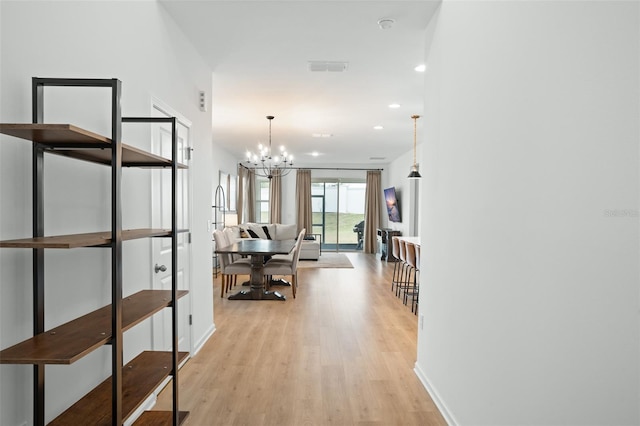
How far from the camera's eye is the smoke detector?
295 cm

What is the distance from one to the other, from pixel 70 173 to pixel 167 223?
124 centimetres

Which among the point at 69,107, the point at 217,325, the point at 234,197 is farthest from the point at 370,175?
the point at 69,107

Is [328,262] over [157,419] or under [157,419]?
under

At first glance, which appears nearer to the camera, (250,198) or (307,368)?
(307,368)

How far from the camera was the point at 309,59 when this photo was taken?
12.4 feet

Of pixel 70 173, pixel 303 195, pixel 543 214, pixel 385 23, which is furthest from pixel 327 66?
pixel 303 195

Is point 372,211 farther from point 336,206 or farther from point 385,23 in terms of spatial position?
point 385,23

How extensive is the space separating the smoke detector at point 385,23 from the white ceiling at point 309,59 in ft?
0.14

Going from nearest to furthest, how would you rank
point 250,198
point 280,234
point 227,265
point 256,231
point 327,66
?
point 327,66 → point 227,265 → point 256,231 → point 280,234 → point 250,198

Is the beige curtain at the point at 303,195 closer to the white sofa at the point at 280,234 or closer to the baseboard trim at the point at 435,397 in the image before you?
the white sofa at the point at 280,234

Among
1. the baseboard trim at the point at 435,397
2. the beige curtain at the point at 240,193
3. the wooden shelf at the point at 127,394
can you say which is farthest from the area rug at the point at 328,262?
the wooden shelf at the point at 127,394

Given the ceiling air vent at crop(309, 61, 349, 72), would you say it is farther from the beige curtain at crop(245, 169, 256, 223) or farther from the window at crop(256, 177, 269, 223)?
the window at crop(256, 177, 269, 223)

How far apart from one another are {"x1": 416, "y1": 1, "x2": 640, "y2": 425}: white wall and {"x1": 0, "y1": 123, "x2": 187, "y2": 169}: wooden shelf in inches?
63.8

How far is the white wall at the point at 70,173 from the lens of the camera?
55.5 inches
